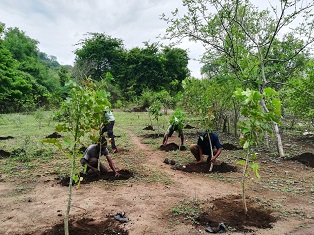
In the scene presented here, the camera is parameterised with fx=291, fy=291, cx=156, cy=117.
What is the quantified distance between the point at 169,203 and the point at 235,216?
115cm

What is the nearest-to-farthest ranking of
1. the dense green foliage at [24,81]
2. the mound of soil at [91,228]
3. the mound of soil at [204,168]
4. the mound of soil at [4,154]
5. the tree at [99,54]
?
the mound of soil at [91,228] < the mound of soil at [204,168] < the mound of soil at [4,154] < the dense green foliage at [24,81] < the tree at [99,54]

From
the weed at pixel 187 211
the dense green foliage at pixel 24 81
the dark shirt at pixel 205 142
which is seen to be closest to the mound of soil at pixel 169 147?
the dark shirt at pixel 205 142

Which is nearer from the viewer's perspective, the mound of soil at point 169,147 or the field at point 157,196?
the field at point 157,196

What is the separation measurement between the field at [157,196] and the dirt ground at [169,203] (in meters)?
0.01

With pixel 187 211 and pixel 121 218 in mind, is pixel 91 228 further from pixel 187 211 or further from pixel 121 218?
pixel 187 211

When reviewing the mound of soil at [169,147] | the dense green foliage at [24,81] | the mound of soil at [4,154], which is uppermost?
the dense green foliage at [24,81]

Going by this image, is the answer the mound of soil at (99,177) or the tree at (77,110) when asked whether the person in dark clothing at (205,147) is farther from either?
the tree at (77,110)

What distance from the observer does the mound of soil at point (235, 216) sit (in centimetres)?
412

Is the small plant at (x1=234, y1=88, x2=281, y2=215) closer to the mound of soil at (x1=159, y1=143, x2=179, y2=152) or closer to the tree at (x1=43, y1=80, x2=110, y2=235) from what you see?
the tree at (x1=43, y1=80, x2=110, y2=235)

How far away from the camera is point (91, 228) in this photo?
4.02 meters

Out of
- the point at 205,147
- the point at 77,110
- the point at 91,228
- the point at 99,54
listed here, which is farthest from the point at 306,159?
the point at 99,54

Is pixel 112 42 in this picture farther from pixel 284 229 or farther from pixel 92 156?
pixel 284 229

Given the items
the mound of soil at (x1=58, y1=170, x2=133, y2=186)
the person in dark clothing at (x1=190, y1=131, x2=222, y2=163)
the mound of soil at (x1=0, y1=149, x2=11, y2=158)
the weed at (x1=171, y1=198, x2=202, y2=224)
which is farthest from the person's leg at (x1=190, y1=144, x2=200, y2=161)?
the mound of soil at (x1=0, y1=149, x2=11, y2=158)

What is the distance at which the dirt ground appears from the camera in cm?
408
